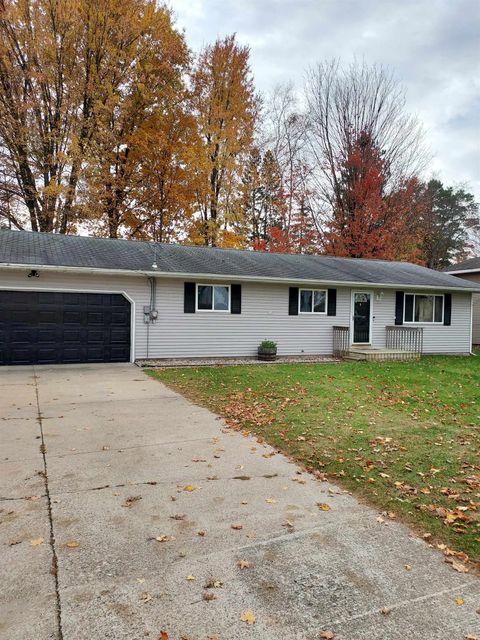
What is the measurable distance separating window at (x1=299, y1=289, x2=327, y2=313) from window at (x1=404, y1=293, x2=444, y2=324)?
10.8 feet

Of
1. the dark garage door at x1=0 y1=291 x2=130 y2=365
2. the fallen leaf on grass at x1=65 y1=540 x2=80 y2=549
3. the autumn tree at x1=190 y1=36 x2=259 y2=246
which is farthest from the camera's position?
the autumn tree at x1=190 y1=36 x2=259 y2=246

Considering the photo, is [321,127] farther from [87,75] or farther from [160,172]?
[87,75]

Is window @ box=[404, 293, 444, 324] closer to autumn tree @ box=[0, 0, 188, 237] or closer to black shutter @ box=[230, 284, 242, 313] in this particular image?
black shutter @ box=[230, 284, 242, 313]

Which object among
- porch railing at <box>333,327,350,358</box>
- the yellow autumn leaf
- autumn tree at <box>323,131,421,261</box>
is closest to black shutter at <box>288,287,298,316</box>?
porch railing at <box>333,327,350,358</box>

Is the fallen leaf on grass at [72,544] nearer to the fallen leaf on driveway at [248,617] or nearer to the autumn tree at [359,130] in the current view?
the fallen leaf on driveway at [248,617]

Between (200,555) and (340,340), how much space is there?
11870mm

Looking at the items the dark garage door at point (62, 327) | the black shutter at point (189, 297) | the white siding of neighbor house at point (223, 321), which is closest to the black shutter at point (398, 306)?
the white siding of neighbor house at point (223, 321)

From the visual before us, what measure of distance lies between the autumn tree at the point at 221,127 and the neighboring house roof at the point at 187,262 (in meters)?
5.30

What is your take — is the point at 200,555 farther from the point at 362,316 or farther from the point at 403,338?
the point at 403,338

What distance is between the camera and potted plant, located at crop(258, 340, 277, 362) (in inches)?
501

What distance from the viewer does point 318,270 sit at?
14617 mm

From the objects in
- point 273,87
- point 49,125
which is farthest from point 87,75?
point 273,87

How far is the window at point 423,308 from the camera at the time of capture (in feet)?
49.9

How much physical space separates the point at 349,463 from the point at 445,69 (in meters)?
14.0
